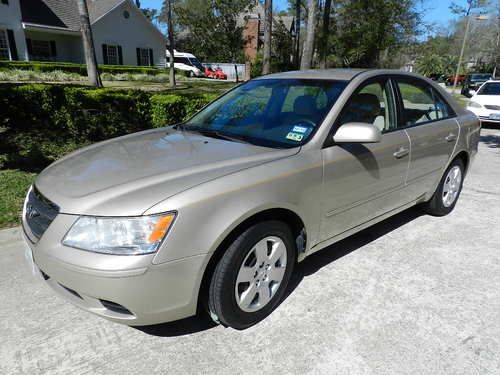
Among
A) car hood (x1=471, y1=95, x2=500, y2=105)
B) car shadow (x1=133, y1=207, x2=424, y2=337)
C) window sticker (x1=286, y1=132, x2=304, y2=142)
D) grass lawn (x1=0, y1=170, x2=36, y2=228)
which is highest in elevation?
window sticker (x1=286, y1=132, x2=304, y2=142)

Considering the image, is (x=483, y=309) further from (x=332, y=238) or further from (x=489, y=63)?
(x=489, y=63)

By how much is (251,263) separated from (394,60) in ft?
111

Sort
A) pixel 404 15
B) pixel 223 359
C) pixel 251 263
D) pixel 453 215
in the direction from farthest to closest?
pixel 404 15 → pixel 453 215 → pixel 251 263 → pixel 223 359

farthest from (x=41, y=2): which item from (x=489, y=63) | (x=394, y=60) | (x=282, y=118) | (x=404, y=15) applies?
(x=489, y=63)

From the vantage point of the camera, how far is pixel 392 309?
2.79 meters

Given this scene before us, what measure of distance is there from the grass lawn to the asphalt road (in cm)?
60

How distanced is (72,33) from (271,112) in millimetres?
27761

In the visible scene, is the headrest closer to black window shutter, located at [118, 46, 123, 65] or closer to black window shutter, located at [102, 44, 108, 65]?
black window shutter, located at [102, 44, 108, 65]

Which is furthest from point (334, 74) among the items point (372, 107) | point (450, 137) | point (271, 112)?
point (450, 137)

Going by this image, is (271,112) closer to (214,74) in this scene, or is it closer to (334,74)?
(334,74)

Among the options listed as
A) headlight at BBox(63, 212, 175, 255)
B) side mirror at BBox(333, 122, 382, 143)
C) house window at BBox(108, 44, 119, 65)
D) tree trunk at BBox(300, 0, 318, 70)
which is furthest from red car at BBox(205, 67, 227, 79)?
headlight at BBox(63, 212, 175, 255)

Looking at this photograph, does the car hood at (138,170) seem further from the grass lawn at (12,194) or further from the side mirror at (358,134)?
the grass lawn at (12,194)

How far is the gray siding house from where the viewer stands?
76.7 ft

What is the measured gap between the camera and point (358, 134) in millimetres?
2688
